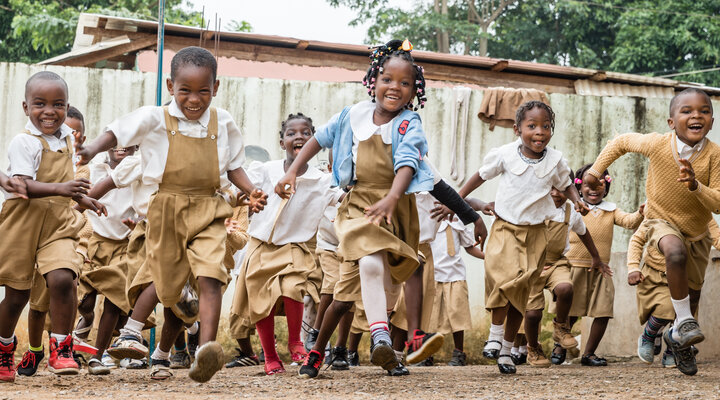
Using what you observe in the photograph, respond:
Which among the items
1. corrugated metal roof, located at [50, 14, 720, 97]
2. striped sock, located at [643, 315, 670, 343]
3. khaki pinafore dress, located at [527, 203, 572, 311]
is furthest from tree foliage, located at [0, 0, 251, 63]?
striped sock, located at [643, 315, 670, 343]

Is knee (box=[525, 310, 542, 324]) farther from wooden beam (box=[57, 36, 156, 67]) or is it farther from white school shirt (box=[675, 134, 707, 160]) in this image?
wooden beam (box=[57, 36, 156, 67])

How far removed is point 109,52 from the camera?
12.6 meters

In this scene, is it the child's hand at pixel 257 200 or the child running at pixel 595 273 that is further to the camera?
the child running at pixel 595 273

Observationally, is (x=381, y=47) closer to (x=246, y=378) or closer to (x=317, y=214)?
(x=317, y=214)

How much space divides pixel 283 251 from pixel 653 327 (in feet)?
9.57

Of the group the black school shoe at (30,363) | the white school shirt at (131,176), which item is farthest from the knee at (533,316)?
the black school shoe at (30,363)

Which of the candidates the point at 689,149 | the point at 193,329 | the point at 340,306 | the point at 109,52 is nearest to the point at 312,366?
the point at 340,306

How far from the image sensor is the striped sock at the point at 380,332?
4988mm

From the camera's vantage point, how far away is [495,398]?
14.7 feet

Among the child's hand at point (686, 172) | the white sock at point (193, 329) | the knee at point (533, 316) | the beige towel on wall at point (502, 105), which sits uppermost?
the beige towel on wall at point (502, 105)

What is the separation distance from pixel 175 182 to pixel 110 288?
81.4 inches

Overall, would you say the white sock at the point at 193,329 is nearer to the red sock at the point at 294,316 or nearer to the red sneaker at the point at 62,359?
the red sock at the point at 294,316

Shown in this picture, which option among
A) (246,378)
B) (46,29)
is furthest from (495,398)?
(46,29)

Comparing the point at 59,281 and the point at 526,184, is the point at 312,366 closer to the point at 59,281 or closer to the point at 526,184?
the point at 59,281
